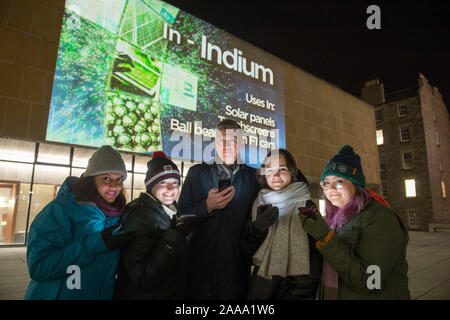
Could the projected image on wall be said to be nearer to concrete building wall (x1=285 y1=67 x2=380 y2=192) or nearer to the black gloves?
concrete building wall (x1=285 y1=67 x2=380 y2=192)

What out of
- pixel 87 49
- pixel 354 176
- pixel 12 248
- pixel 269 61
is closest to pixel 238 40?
pixel 269 61

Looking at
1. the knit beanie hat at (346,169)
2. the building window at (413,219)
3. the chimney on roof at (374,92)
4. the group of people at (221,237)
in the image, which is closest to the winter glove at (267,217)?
the group of people at (221,237)

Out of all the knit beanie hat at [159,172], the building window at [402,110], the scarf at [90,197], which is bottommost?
the scarf at [90,197]

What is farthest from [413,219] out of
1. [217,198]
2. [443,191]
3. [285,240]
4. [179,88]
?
[217,198]

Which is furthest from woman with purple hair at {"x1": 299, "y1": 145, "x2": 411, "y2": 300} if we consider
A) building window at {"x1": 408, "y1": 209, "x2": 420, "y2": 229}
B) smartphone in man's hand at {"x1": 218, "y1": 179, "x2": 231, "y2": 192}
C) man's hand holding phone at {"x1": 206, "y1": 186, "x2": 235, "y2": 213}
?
building window at {"x1": 408, "y1": 209, "x2": 420, "y2": 229}

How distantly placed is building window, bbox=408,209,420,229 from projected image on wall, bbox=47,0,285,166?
1938cm

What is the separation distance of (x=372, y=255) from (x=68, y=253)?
1844 mm

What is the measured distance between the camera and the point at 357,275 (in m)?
1.52

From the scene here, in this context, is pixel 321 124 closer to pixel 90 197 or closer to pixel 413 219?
pixel 90 197

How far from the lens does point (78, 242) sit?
65.9 inches

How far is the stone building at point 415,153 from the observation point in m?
22.3

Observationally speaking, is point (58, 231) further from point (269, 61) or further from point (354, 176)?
point (269, 61)

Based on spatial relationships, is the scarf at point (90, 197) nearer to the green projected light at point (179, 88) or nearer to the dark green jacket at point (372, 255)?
the dark green jacket at point (372, 255)

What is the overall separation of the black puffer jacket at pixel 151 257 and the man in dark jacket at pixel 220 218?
0.22 metres
